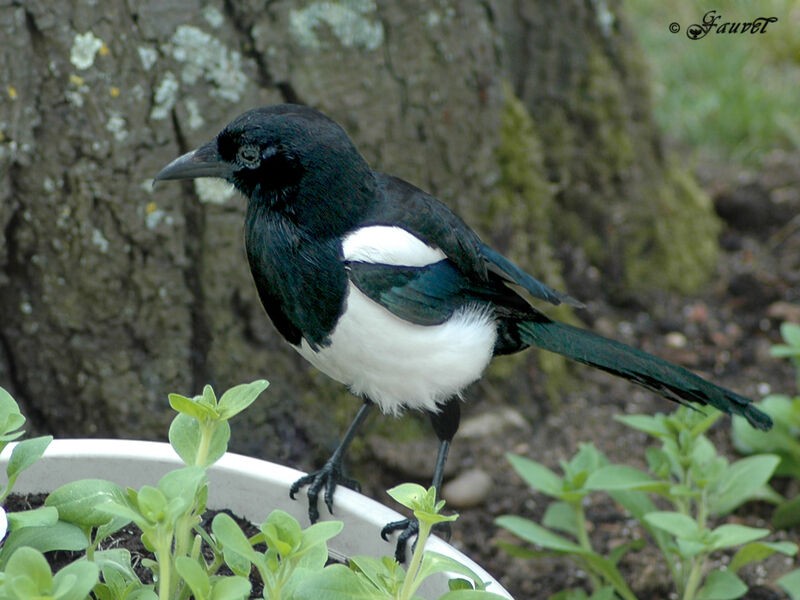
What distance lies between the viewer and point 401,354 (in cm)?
176

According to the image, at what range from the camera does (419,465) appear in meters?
2.54

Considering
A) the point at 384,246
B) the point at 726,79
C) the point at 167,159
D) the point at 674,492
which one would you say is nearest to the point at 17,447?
the point at 384,246

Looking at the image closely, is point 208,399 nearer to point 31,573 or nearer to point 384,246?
point 31,573

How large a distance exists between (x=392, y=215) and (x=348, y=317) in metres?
0.22

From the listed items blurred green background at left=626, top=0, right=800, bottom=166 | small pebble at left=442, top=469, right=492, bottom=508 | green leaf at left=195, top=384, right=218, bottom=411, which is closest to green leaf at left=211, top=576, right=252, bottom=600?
green leaf at left=195, top=384, right=218, bottom=411

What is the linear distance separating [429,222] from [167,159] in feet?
2.44

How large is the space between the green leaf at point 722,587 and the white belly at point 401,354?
24.0 inches

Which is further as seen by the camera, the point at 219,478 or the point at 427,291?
the point at 427,291

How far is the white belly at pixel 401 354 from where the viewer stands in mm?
1737

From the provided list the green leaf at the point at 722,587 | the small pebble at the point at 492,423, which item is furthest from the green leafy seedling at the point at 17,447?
the small pebble at the point at 492,423

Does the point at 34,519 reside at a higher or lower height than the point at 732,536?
higher

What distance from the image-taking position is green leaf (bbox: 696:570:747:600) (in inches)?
74.6

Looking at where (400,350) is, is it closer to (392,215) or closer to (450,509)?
(392,215)

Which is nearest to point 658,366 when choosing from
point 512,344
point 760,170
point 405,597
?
point 512,344
